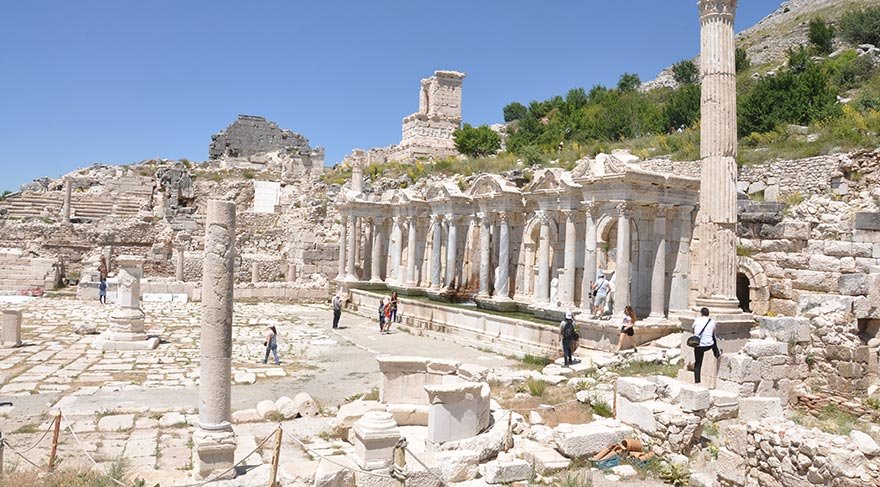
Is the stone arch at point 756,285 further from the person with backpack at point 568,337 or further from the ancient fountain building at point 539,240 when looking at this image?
the person with backpack at point 568,337

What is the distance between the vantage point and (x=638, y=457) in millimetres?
8523

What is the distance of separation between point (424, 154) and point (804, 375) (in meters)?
36.4

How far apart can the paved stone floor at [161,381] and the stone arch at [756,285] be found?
6.22 meters

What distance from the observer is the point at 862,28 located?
4331 centimetres

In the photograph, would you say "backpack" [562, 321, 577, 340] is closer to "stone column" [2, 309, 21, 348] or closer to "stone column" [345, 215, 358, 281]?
"stone column" [2, 309, 21, 348]

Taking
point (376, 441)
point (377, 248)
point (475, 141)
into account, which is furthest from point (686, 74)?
point (376, 441)

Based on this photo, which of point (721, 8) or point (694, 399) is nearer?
point (694, 399)

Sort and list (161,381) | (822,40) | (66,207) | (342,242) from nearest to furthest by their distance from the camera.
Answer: (161,381) → (342,242) → (66,207) → (822,40)

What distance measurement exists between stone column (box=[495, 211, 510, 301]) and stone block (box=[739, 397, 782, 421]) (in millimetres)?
11505

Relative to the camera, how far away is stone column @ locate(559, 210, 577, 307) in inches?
704

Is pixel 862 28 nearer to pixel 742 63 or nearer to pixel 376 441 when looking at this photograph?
pixel 742 63

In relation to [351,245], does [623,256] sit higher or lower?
lower

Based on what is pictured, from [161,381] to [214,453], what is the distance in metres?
6.36

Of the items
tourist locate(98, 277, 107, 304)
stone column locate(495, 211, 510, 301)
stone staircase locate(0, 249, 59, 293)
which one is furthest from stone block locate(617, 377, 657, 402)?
stone staircase locate(0, 249, 59, 293)
